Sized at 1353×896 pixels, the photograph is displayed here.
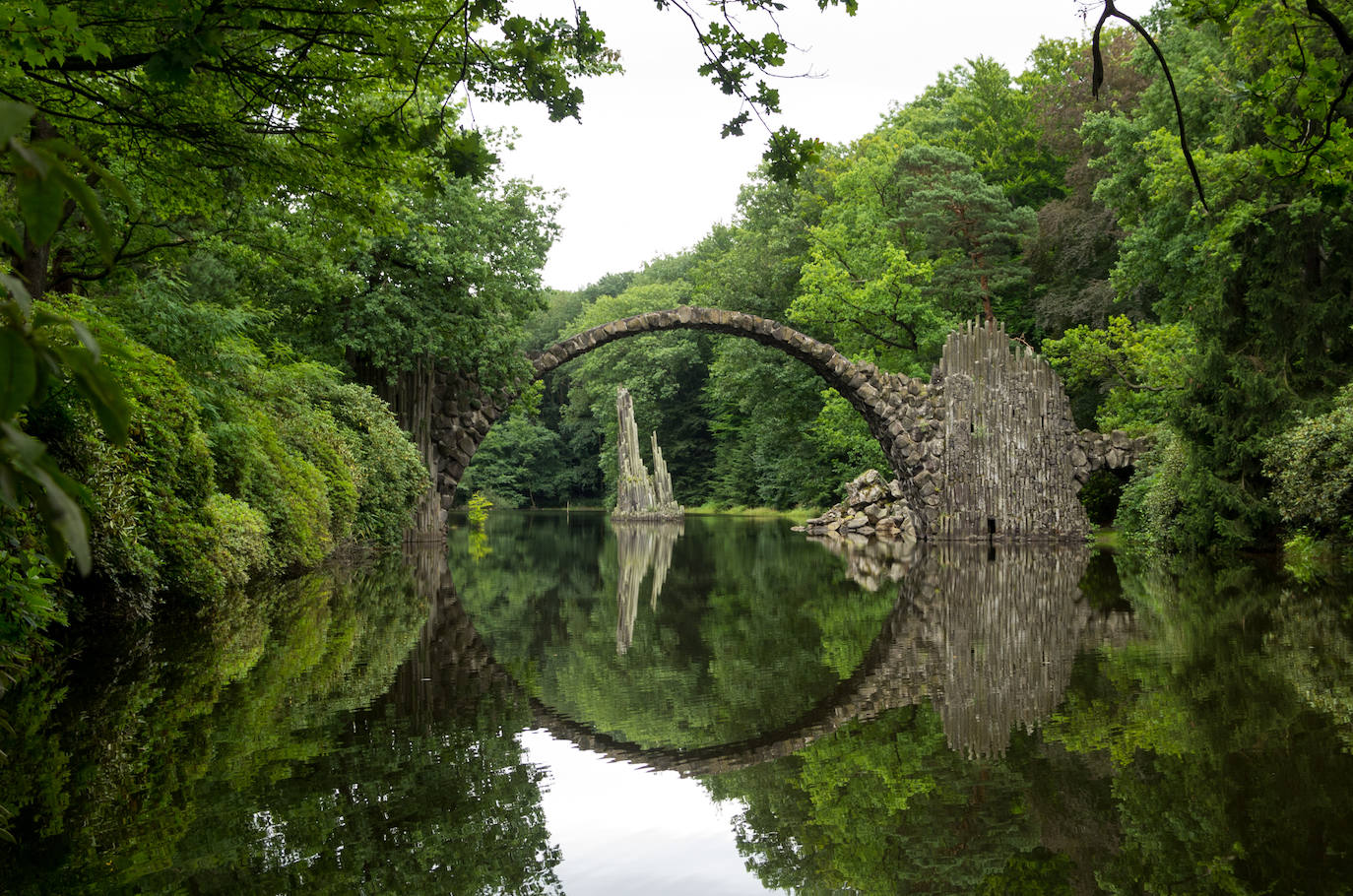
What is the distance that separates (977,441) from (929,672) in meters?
15.1

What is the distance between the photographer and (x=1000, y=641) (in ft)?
21.1

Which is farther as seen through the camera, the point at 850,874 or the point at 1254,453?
the point at 1254,453

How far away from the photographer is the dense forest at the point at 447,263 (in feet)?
13.7

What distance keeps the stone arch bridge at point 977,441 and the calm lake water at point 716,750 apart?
1187 cm

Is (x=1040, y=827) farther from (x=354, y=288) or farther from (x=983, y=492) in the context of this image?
(x=983, y=492)

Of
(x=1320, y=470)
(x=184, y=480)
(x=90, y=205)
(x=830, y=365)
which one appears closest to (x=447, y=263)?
(x=830, y=365)

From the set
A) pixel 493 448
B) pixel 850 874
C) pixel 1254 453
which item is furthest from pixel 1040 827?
pixel 493 448

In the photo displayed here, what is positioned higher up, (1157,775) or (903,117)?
(903,117)

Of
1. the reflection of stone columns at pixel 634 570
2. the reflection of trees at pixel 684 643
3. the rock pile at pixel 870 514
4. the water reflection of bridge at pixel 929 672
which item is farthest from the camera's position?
the rock pile at pixel 870 514

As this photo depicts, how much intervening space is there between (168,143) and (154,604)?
12.4 ft

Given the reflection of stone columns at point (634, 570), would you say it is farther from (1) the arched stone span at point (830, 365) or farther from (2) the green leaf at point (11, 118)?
(2) the green leaf at point (11, 118)

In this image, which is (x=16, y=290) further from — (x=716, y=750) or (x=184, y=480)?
(x=184, y=480)

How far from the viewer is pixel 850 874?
255 cm

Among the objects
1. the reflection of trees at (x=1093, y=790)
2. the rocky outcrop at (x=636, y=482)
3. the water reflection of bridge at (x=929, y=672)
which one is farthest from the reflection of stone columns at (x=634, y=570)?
the rocky outcrop at (x=636, y=482)
